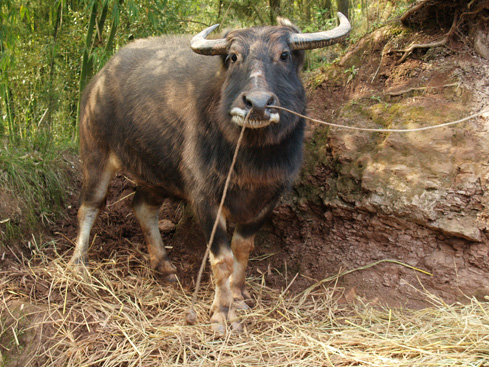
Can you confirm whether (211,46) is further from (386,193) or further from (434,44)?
(434,44)

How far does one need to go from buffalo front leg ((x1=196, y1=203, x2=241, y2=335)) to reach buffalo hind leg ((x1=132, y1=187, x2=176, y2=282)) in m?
1.09

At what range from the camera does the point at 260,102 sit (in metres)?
2.83

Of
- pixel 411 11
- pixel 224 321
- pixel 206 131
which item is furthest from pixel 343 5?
pixel 224 321

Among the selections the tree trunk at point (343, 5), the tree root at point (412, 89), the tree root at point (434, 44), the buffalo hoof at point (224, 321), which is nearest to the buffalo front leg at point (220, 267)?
the buffalo hoof at point (224, 321)

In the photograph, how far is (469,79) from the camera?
412 centimetres

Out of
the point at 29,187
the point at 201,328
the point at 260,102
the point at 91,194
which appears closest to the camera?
the point at 260,102

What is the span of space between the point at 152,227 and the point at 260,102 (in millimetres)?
Result: 2396

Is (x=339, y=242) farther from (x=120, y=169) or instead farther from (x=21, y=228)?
(x=21, y=228)

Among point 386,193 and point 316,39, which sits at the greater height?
point 316,39

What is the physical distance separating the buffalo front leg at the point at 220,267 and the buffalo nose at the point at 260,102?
1079 millimetres

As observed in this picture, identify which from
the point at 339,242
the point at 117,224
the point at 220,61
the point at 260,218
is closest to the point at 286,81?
the point at 220,61

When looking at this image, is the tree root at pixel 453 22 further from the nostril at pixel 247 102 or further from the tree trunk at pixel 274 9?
the tree trunk at pixel 274 9

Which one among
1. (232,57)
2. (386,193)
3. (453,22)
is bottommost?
(386,193)

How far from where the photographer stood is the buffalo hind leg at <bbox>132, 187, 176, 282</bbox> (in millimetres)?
4691
